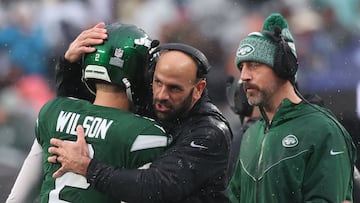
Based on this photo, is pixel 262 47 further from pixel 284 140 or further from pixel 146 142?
pixel 146 142

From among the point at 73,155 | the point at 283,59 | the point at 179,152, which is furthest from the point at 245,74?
the point at 73,155

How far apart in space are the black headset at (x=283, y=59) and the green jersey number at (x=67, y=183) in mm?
812

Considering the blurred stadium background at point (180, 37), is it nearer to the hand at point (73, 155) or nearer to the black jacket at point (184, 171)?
the black jacket at point (184, 171)

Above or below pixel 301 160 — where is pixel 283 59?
above

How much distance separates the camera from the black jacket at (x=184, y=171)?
258 centimetres

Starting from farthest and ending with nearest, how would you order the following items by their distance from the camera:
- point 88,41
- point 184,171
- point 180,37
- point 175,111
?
point 180,37 < point 88,41 < point 175,111 < point 184,171

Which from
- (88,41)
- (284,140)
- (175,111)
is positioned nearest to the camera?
(175,111)

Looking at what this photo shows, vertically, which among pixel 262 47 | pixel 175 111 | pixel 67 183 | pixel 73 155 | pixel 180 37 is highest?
pixel 180 37

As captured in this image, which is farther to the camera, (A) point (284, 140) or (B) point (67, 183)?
(A) point (284, 140)

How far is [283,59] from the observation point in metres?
3.00

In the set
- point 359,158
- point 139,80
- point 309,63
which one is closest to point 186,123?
point 139,80

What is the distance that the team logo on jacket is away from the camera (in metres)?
2.90

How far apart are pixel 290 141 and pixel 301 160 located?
10 cm

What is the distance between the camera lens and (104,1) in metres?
7.57
